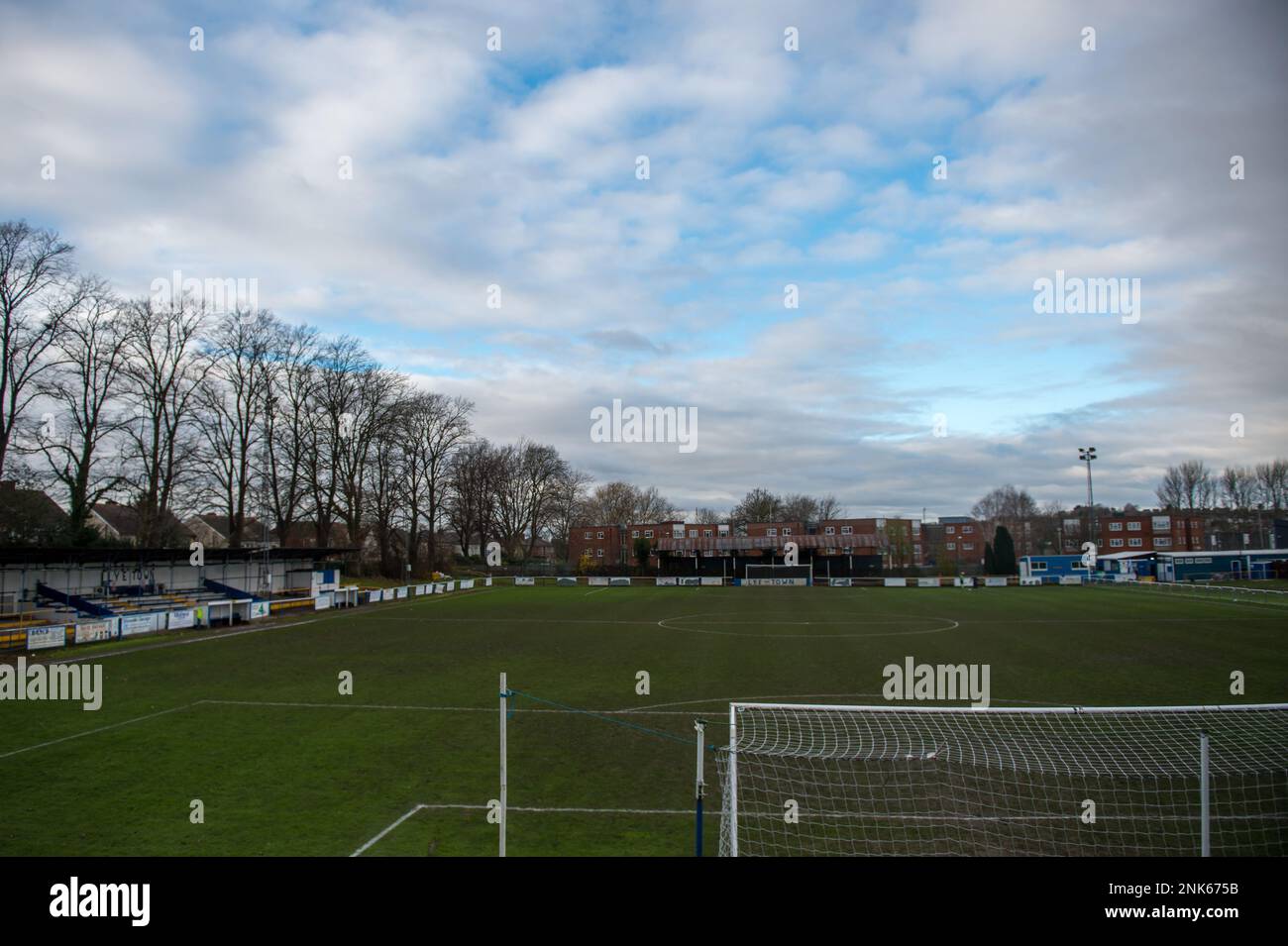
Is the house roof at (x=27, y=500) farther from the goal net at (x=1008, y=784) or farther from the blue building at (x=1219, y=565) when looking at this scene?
the blue building at (x=1219, y=565)

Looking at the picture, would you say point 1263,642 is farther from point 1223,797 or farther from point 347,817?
point 347,817

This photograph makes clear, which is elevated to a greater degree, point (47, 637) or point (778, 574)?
point (47, 637)

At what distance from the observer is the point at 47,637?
26156 millimetres

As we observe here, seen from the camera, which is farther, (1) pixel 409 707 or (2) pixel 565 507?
(2) pixel 565 507

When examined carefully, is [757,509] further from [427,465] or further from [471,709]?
[471,709]

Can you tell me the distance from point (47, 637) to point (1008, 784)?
30.2 meters

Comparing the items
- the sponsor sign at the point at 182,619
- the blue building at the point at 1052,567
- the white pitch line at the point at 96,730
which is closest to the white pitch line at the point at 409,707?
the white pitch line at the point at 96,730

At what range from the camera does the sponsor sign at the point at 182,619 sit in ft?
106

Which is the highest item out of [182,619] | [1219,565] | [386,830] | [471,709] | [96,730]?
[386,830]

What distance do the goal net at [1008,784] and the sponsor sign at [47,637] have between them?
25.3 m

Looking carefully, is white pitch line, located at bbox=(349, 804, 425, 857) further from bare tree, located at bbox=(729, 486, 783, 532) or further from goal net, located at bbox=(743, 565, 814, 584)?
bare tree, located at bbox=(729, 486, 783, 532)

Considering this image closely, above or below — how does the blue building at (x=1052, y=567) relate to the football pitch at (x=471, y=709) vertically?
below

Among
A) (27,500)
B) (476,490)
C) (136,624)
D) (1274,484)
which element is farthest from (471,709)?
(1274,484)
